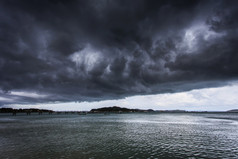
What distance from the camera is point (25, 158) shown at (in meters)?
23.5

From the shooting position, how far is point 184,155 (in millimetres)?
24375

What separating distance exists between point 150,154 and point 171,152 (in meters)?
3.88

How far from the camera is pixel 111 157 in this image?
2367 centimetres

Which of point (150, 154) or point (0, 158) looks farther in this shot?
point (150, 154)

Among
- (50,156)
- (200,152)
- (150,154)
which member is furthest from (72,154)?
(200,152)

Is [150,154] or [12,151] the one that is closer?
[150,154]

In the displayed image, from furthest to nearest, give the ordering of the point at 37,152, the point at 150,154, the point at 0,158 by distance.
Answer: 1. the point at 37,152
2. the point at 150,154
3. the point at 0,158

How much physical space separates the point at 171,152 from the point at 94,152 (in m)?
13.0

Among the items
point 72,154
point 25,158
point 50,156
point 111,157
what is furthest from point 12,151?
point 111,157

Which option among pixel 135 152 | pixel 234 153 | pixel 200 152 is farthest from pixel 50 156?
pixel 234 153

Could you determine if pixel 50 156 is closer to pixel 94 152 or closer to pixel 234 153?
pixel 94 152

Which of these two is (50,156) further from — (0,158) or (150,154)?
(150,154)

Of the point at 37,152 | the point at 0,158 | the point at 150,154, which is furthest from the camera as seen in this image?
the point at 37,152

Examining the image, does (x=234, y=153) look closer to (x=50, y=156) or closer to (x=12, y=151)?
(x=50, y=156)
